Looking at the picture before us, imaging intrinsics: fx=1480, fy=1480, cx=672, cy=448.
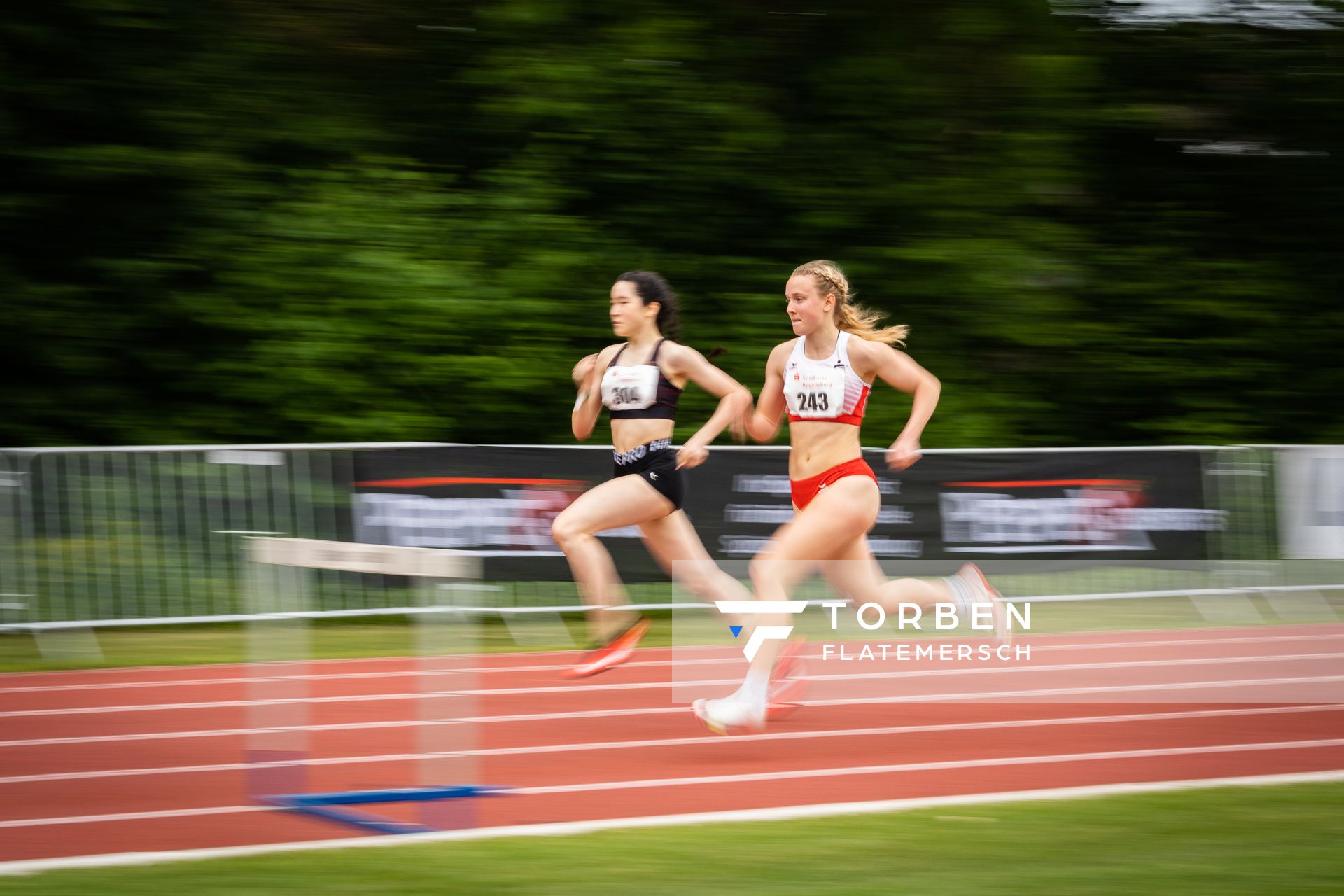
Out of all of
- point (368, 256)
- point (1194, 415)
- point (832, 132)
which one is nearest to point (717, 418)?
point (368, 256)

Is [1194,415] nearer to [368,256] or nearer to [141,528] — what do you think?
[368,256]

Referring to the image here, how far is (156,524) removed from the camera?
919 centimetres

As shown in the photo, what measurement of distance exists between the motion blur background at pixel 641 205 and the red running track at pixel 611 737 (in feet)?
16.7

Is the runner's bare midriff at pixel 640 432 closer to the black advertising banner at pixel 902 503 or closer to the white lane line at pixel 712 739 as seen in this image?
the white lane line at pixel 712 739

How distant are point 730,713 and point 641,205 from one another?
9.35 meters

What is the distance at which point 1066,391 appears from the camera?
15.7 metres

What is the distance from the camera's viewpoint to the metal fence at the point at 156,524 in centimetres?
901

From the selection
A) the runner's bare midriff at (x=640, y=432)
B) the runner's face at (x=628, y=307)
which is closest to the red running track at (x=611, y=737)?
the runner's bare midriff at (x=640, y=432)

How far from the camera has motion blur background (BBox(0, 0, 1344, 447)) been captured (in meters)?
13.2

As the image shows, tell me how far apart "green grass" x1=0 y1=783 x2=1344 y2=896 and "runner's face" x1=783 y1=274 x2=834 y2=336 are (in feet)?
7.31

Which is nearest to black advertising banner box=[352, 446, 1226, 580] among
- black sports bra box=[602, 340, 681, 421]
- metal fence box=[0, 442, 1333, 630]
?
metal fence box=[0, 442, 1333, 630]

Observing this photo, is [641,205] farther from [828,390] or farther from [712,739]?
[712,739]

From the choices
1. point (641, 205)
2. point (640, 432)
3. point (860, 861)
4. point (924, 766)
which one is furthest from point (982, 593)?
point (641, 205)

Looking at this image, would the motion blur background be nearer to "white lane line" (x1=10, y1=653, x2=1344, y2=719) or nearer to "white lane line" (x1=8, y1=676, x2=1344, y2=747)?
"white lane line" (x1=10, y1=653, x2=1344, y2=719)
